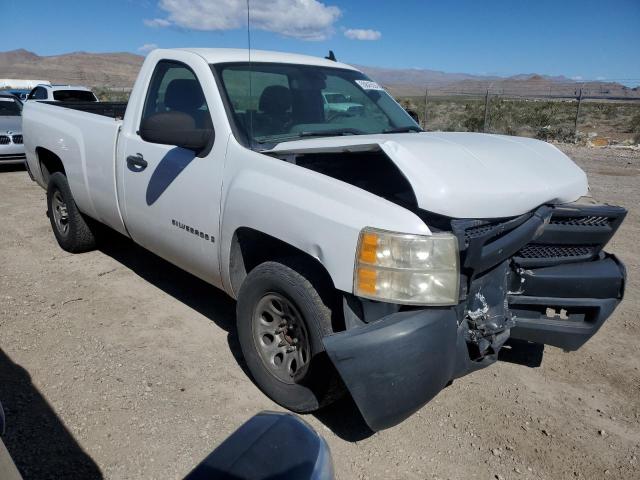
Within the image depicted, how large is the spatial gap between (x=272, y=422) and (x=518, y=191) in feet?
6.54

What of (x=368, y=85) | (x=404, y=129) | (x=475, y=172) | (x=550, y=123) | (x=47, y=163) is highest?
(x=368, y=85)

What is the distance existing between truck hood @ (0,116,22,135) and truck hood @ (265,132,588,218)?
10.0 m

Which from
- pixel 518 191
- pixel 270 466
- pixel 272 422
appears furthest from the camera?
pixel 518 191

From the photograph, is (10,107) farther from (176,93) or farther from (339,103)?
(339,103)

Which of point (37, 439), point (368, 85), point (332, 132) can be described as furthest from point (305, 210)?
point (368, 85)

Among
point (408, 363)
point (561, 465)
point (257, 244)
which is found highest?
point (257, 244)

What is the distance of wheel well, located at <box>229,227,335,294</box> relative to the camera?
312 centimetres

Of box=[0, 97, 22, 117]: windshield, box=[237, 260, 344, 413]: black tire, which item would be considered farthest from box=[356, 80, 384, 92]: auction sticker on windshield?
box=[0, 97, 22, 117]: windshield

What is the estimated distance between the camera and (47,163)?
583 cm

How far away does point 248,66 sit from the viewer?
3.84 meters

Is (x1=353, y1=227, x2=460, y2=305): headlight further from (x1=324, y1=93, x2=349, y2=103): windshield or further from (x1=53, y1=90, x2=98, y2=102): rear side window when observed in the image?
(x1=53, y1=90, x2=98, y2=102): rear side window

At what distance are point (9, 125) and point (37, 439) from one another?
10312 millimetres

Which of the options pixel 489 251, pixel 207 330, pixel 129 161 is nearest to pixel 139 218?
pixel 129 161

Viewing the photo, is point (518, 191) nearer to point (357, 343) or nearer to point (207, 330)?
point (357, 343)
